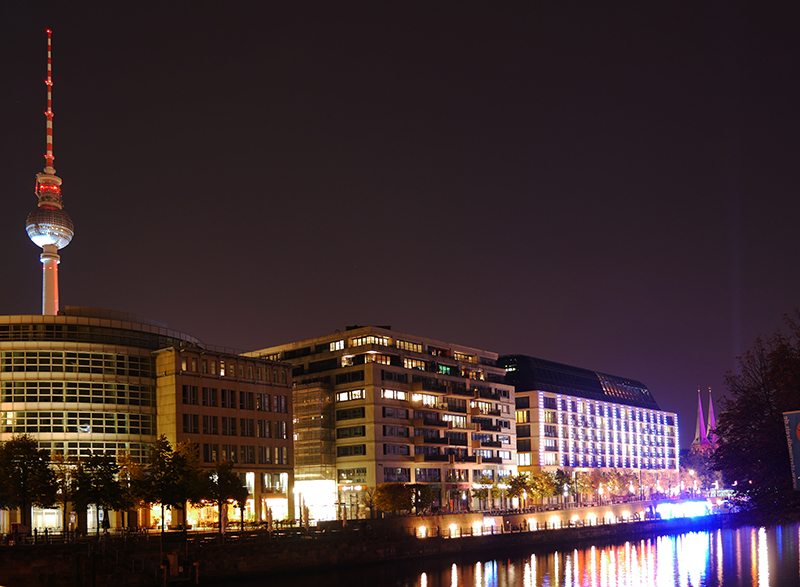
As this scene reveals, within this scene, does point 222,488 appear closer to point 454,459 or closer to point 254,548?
point 254,548

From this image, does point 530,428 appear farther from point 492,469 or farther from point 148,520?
point 148,520

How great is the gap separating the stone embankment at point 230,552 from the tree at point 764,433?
47.7 meters

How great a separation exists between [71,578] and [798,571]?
69.7 m

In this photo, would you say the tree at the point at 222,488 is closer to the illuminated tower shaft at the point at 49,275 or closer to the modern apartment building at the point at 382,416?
the modern apartment building at the point at 382,416

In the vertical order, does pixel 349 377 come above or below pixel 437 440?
above

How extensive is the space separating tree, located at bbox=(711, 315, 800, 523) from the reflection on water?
31918 millimetres

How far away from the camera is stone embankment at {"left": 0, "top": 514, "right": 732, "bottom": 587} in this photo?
71375 millimetres

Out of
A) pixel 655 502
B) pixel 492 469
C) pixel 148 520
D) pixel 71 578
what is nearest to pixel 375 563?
pixel 148 520

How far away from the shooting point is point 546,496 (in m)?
165

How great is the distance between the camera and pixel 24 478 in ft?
270

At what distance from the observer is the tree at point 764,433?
48250 mm

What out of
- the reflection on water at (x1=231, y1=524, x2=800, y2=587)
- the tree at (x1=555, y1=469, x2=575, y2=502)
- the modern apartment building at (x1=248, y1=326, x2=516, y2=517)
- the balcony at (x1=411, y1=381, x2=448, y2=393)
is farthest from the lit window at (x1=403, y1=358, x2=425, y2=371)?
the tree at (x1=555, y1=469, x2=575, y2=502)

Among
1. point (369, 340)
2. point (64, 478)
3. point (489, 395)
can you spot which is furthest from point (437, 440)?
point (64, 478)

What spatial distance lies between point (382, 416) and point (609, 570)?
49.6m
